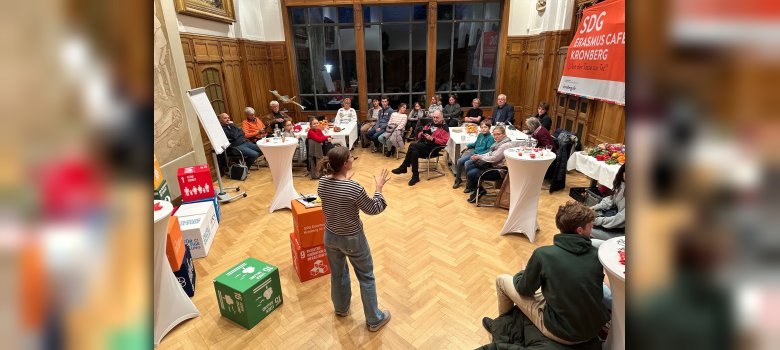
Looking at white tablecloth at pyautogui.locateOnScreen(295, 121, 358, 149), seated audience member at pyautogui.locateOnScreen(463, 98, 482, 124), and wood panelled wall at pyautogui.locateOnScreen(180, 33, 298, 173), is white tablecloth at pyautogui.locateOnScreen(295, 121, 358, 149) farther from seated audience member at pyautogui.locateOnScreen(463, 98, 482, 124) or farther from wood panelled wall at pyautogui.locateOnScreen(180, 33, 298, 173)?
seated audience member at pyautogui.locateOnScreen(463, 98, 482, 124)

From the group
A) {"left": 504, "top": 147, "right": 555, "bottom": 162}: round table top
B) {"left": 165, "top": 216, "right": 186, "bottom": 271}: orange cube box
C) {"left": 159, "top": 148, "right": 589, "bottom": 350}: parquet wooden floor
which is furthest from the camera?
{"left": 504, "top": 147, "right": 555, "bottom": 162}: round table top

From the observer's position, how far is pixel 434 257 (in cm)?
375

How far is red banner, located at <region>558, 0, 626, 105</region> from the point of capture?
→ 536 cm

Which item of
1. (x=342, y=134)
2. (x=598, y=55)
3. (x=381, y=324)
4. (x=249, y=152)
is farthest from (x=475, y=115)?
(x=381, y=324)

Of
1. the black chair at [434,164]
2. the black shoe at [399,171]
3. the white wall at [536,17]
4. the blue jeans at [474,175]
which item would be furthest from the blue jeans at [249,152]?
the white wall at [536,17]

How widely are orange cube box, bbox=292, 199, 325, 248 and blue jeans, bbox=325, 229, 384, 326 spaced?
0.57 meters

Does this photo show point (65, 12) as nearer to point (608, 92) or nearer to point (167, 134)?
point (167, 134)

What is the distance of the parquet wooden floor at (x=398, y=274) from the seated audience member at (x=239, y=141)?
1197 mm

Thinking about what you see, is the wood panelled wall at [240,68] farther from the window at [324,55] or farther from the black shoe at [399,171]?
the black shoe at [399,171]

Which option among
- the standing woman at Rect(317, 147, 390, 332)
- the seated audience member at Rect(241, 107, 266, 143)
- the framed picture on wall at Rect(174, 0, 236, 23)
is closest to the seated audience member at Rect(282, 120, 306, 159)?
the seated audience member at Rect(241, 107, 266, 143)

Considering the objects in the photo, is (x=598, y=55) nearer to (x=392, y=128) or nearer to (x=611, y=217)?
(x=611, y=217)

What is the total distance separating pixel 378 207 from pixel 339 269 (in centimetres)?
60

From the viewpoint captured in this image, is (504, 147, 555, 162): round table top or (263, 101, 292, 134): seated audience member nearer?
(504, 147, 555, 162): round table top

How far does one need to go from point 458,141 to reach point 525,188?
216cm
